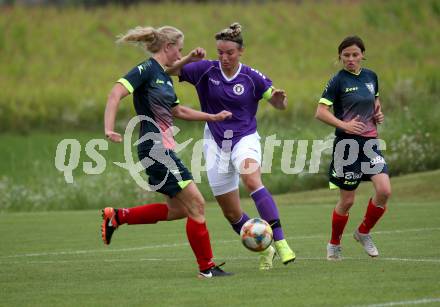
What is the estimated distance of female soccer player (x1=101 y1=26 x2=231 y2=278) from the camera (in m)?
9.99

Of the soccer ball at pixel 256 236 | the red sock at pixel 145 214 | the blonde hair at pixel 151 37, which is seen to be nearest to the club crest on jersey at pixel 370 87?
the soccer ball at pixel 256 236

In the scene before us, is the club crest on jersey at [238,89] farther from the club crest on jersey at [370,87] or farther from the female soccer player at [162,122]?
the club crest on jersey at [370,87]

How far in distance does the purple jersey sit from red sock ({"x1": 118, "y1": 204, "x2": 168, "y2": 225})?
956 millimetres

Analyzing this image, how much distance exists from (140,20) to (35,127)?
223 inches

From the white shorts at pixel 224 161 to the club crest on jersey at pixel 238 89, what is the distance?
431 millimetres

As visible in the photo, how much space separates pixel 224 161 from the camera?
11.1m

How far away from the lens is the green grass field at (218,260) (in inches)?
339

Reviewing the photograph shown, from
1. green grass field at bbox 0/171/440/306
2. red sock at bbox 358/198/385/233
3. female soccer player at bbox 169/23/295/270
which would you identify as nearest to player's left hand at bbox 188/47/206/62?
female soccer player at bbox 169/23/295/270

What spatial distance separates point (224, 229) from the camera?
54.1 feet

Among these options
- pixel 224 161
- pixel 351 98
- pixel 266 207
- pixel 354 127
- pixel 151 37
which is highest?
pixel 151 37

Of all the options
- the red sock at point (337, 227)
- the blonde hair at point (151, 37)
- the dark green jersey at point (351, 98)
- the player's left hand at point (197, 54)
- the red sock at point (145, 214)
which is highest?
the blonde hair at point (151, 37)

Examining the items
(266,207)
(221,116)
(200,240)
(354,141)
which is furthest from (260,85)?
(200,240)

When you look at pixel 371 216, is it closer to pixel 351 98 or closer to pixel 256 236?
pixel 351 98

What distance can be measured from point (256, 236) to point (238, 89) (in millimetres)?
1611
